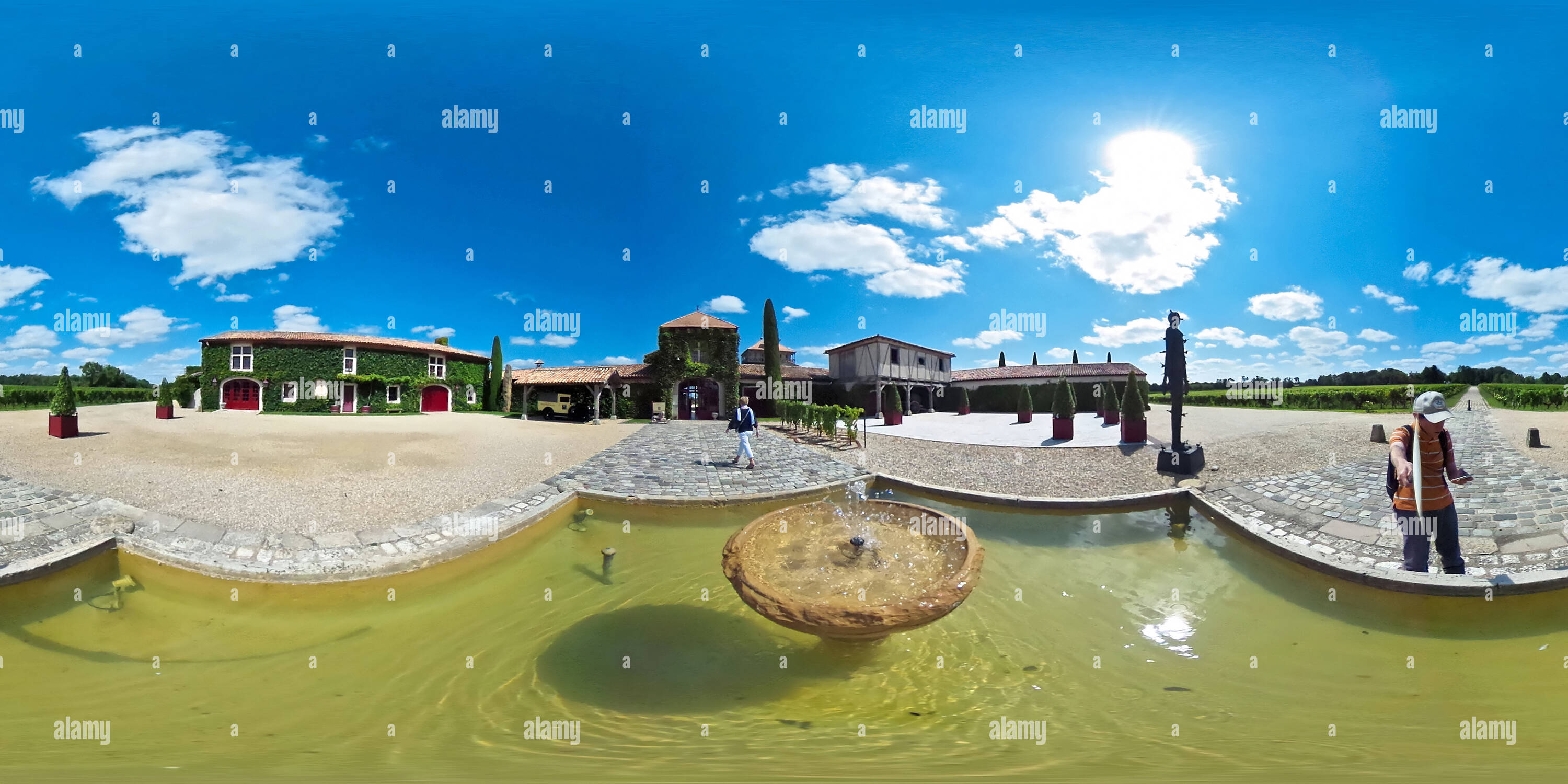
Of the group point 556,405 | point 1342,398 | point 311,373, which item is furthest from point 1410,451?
point 311,373

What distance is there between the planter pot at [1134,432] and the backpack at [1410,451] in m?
9.35

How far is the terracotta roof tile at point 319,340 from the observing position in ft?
88.2

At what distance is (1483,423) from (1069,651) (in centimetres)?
2053

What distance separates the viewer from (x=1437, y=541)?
470 cm

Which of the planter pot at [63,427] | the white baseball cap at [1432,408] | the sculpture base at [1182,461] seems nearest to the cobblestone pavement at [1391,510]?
the sculpture base at [1182,461]

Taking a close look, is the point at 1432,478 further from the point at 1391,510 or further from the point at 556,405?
the point at 556,405

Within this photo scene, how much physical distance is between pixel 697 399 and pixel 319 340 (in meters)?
20.9

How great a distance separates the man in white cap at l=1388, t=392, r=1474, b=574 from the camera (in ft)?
15.2

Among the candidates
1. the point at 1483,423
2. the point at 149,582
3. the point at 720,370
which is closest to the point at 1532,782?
the point at 149,582

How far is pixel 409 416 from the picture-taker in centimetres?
2642

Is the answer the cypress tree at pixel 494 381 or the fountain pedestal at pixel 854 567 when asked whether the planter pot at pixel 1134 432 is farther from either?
the cypress tree at pixel 494 381

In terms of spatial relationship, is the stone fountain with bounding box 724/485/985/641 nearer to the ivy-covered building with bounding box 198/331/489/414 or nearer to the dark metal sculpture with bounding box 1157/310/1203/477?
the dark metal sculpture with bounding box 1157/310/1203/477

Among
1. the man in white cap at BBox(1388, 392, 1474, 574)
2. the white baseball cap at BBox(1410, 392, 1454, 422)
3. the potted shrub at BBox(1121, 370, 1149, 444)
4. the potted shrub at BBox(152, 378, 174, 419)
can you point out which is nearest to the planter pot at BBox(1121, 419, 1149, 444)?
the potted shrub at BBox(1121, 370, 1149, 444)

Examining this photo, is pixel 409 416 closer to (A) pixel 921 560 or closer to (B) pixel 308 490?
(B) pixel 308 490
